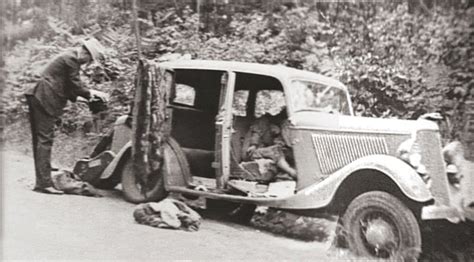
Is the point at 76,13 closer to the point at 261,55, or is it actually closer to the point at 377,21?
the point at 261,55

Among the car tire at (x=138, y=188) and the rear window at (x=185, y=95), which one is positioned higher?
the rear window at (x=185, y=95)

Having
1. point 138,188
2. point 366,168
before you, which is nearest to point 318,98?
point 366,168

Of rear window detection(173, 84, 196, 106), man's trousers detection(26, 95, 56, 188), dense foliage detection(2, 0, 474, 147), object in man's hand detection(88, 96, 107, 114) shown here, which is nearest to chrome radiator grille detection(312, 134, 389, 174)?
dense foliage detection(2, 0, 474, 147)

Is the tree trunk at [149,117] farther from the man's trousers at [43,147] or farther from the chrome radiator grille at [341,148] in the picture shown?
the chrome radiator grille at [341,148]

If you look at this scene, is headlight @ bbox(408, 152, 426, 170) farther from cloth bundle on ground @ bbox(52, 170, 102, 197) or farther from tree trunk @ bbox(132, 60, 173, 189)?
cloth bundle on ground @ bbox(52, 170, 102, 197)

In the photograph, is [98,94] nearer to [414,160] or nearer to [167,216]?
[167,216]

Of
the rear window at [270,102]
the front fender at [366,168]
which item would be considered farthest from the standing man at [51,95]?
the front fender at [366,168]
